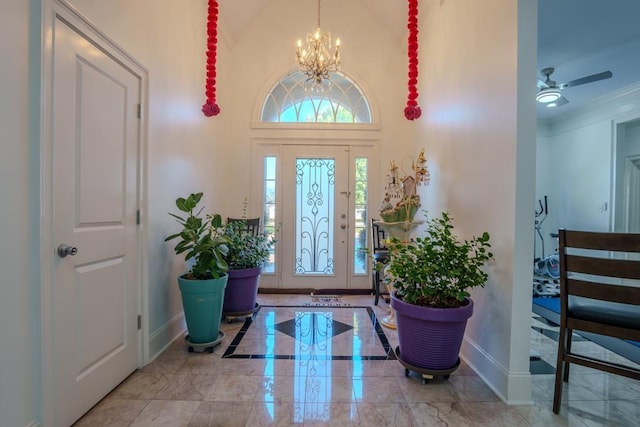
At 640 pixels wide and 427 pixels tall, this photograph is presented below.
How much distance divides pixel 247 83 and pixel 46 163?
2991 mm

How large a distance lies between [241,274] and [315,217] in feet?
4.89

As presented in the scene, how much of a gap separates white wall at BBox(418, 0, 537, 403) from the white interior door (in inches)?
64.5

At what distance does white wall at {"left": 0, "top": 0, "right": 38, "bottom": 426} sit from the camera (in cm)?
117

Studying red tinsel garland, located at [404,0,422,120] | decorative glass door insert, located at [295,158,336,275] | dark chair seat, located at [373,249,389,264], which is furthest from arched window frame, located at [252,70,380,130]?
dark chair seat, located at [373,249,389,264]

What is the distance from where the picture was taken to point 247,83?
12.8ft

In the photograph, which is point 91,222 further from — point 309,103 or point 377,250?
point 309,103

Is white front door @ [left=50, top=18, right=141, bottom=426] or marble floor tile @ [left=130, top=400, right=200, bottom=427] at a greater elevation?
white front door @ [left=50, top=18, right=141, bottom=426]

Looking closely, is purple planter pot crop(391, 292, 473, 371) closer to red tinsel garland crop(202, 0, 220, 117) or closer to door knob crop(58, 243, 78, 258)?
door knob crop(58, 243, 78, 258)

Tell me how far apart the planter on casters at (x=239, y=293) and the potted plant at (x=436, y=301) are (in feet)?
4.83

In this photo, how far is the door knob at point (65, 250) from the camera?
1.42m

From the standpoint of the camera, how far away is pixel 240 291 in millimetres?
2801

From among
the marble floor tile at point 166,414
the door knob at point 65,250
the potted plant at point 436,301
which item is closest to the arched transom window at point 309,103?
the potted plant at point 436,301

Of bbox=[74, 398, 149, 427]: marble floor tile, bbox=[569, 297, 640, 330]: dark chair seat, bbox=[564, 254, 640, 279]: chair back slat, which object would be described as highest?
bbox=[564, 254, 640, 279]: chair back slat

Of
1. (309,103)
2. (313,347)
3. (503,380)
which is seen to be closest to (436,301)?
(503,380)
